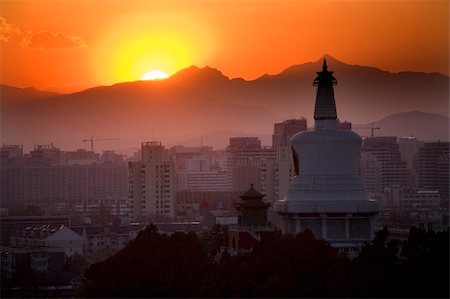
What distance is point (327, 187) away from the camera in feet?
184

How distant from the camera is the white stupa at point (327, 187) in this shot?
55.3m

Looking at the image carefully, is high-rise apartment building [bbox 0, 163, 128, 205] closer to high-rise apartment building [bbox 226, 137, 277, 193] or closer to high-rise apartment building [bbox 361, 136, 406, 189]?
high-rise apartment building [bbox 226, 137, 277, 193]

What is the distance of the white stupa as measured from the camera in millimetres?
55281

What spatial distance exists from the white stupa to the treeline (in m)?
1.06

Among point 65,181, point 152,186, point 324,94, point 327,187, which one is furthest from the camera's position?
point 65,181

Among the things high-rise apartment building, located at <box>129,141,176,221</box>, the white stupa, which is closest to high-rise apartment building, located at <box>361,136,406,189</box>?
high-rise apartment building, located at <box>129,141,176,221</box>

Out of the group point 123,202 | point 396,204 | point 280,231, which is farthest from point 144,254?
point 123,202

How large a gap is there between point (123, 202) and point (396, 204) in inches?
904

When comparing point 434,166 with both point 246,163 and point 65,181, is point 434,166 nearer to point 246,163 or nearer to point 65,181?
point 246,163

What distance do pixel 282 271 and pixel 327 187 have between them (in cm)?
1034

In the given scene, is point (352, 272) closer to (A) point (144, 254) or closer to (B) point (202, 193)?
(A) point (144, 254)

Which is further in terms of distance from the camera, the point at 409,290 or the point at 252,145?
the point at 252,145

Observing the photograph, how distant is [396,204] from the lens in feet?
450

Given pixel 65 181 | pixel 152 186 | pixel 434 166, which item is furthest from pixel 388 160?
pixel 152 186
